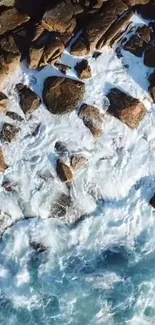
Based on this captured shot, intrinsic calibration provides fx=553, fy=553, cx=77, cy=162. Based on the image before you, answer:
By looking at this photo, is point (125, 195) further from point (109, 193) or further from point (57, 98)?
point (57, 98)

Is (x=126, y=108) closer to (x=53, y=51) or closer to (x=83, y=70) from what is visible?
(x=83, y=70)

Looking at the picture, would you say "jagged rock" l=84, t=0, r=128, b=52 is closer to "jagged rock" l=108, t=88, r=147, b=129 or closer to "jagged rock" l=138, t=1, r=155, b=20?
"jagged rock" l=138, t=1, r=155, b=20

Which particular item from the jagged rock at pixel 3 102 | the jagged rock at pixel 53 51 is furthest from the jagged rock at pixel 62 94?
the jagged rock at pixel 3 102

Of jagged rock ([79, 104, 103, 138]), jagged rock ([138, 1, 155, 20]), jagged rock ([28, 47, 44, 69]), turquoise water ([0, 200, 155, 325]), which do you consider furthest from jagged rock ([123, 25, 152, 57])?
turquoise water ([0, 200, 155, 325])

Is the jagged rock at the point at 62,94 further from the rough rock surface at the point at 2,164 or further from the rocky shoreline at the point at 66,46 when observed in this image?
the rough rock surface at the point at 2,164

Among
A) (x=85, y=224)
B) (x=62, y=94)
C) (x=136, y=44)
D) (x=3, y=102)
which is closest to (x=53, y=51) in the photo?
(x=62, y=94)
